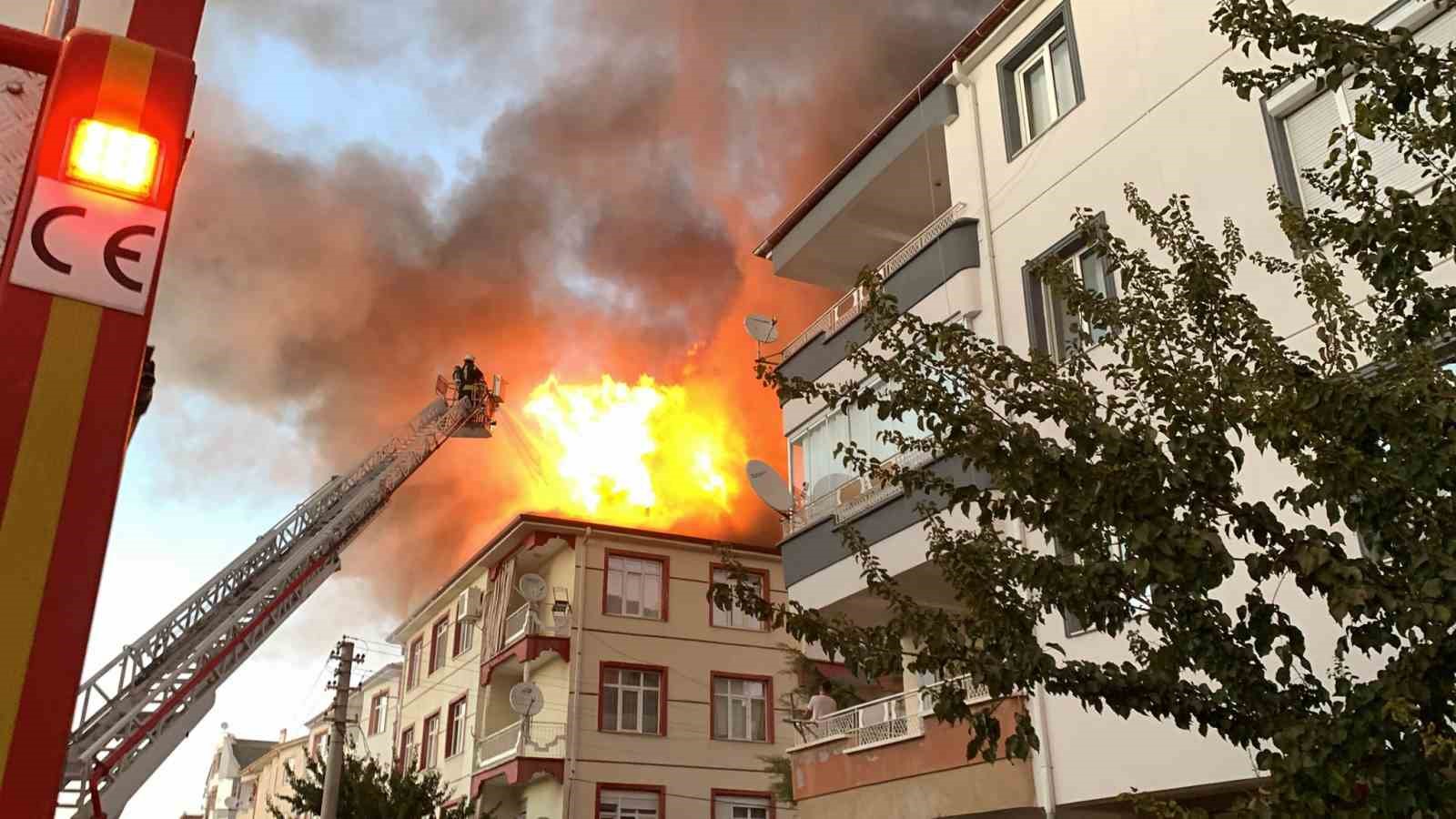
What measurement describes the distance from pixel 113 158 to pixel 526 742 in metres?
30.9

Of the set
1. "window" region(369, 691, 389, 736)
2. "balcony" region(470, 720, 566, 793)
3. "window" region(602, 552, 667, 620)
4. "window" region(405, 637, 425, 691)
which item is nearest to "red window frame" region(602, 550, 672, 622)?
"window" region(602, 552, 667, 620)

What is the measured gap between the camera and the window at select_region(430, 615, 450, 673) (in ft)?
135

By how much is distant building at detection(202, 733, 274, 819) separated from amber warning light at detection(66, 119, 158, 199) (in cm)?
8480

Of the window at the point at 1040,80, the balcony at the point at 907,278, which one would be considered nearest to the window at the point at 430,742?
the balcony at the point at 907,278

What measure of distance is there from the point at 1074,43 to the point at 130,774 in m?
18.0

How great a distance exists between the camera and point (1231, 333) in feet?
27.0

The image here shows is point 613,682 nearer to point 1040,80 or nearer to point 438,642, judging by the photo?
point 438,642

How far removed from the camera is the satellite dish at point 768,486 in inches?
761

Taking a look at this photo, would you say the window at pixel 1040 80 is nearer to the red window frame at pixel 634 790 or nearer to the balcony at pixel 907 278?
the balcony at pixel 907 278

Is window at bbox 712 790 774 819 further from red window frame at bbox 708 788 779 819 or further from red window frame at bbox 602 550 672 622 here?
red window frame at bbox 602 550 672 622

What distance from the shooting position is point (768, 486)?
767 inches

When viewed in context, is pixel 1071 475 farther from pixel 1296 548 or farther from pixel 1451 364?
pixel 1451 364

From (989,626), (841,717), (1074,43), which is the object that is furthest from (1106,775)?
(1074,43)

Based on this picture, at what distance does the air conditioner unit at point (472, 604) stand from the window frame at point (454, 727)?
2744mm
